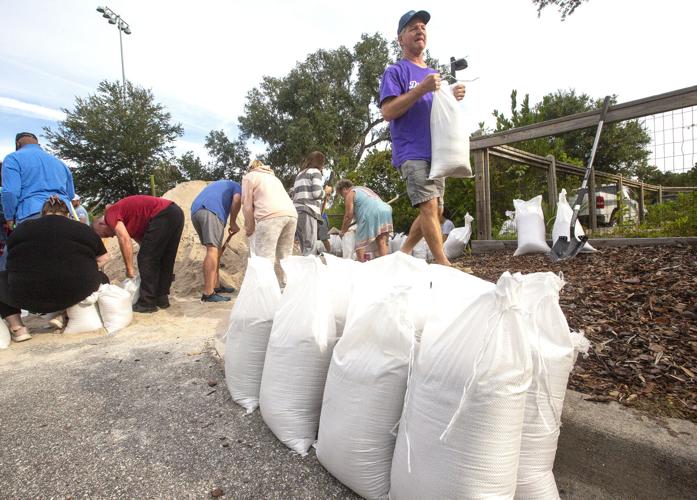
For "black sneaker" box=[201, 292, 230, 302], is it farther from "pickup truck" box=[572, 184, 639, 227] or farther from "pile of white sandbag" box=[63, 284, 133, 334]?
"pickup truck" box=[572, 184, 639, 227]

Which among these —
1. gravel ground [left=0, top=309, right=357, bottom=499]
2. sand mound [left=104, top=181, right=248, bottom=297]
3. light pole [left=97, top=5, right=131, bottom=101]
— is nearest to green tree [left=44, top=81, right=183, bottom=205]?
light pole [left=97, top=5, right=131, bottom=101]

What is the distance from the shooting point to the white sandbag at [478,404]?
877 mm

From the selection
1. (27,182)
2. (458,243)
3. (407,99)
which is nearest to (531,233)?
(458,243)

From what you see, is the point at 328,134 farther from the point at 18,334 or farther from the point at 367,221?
the point at 18,334

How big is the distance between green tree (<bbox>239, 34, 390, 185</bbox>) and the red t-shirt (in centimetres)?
1530

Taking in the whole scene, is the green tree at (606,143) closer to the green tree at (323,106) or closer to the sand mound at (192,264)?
the green tree at (323,106)

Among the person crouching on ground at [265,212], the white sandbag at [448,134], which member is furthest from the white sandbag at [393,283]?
the person crouching on ground at [265,212]

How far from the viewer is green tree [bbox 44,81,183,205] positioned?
616 inches

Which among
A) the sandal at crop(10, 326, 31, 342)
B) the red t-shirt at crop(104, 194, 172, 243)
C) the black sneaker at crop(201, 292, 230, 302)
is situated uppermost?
the red t-shirt at crop(104, 194, 172, 243)

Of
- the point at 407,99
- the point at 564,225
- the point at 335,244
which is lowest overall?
the point at 335,244

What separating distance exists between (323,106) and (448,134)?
18.1 metres

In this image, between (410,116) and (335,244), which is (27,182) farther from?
(335,244)

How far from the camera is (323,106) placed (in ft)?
63.0

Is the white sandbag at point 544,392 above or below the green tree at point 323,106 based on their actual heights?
below
